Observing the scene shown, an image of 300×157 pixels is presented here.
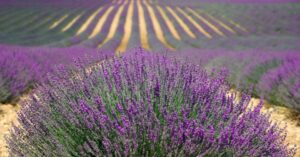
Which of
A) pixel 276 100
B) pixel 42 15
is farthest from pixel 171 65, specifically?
pixel 42 15

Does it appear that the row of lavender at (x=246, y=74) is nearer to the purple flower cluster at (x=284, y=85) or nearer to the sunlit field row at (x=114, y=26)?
the purple flower cluster at (x=284, y=85)

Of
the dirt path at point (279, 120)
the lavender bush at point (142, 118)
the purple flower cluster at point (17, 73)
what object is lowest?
the dirt path at point (279, 120)

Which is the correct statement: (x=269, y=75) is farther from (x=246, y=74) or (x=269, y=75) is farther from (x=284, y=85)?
(x=246, y=74)

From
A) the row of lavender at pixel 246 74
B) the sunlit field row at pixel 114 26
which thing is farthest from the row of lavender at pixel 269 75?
the sunlit field row at pixel 114 26

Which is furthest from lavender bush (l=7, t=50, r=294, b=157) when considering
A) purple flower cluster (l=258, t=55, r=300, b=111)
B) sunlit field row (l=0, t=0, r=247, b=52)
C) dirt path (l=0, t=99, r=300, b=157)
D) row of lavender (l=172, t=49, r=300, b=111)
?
sunlit field row (l=0, t=0, r=247, b=52)

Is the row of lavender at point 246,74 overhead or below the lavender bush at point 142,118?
below

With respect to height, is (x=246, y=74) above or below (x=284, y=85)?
below

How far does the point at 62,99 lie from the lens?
262cm

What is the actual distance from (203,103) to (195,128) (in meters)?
0.32

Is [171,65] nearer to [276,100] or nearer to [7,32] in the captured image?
[276,100]

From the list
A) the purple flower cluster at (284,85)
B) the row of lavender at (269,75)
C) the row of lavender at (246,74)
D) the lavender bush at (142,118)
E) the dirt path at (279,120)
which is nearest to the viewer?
the lavender bush at (142,118)

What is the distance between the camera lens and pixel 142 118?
2219mm

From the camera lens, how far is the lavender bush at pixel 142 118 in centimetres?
217

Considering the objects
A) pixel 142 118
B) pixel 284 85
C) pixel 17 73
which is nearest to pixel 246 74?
pixel 284 85
